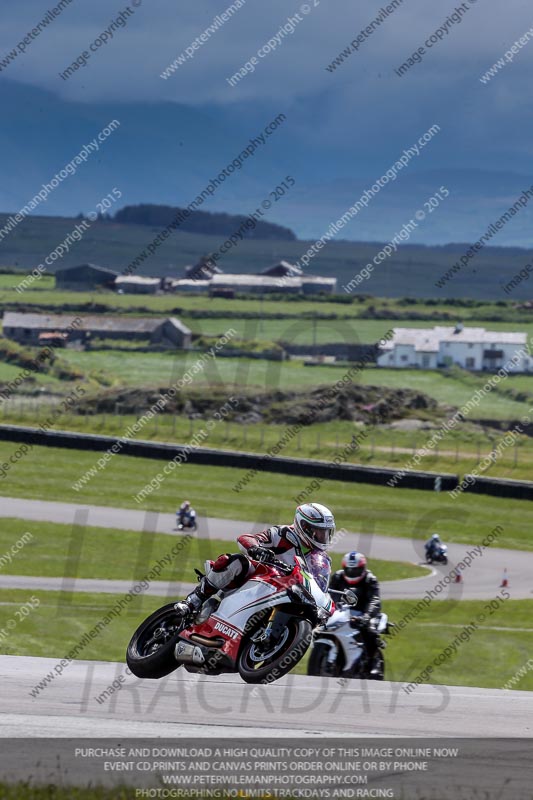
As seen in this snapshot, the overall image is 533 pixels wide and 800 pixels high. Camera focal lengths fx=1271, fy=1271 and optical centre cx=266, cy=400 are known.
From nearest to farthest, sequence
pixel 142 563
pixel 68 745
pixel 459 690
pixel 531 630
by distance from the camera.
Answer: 1. pixel 68 745
2. pixel 459 690
3. pixel 531 630
4. pixel 142 563

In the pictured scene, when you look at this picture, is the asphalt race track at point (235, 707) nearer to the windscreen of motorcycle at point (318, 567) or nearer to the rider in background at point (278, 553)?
the rider in background at point (278, 553)

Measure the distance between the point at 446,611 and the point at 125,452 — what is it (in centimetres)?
2609

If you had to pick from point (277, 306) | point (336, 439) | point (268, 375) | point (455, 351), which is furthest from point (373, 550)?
point (277, 306)

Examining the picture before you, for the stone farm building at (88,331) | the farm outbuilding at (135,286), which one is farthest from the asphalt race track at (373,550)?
the farm outbuilding at (135,286)

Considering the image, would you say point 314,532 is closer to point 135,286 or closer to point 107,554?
point 107,554

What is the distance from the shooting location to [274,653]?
11680mm

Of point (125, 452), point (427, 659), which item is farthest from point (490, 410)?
point (427, 659)

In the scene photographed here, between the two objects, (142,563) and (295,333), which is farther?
(295,333)

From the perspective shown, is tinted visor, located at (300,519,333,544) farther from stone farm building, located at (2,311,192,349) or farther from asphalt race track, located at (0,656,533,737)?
stone farm building, located at (2,311,192,349)

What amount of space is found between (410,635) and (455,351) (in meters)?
81.8

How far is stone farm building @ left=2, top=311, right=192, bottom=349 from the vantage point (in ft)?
362

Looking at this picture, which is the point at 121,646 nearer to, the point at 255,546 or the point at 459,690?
the point at 459,690

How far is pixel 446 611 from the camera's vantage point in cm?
3231

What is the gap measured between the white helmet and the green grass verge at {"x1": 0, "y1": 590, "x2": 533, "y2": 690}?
12013 millimetres
